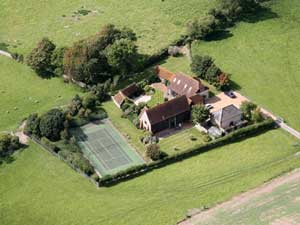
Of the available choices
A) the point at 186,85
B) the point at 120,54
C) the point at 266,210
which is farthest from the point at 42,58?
the point at 266,210

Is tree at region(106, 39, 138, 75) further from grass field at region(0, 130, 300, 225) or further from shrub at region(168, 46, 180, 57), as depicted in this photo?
grass field at region(0, 130, 300, 225)

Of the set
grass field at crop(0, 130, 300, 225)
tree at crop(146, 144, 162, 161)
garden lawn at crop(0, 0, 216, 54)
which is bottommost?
grass field at crop(0, 130, 300, 225)

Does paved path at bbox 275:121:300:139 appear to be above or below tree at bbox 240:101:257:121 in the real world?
below

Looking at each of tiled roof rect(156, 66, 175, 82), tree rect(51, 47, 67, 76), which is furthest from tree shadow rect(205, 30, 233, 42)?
tree rect(51, 47, 67, 76)

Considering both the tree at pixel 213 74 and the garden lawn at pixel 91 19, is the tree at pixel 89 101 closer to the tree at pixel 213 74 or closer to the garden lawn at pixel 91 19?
the garden lawn at pixel 91 19

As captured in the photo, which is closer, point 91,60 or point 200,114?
point 200,114

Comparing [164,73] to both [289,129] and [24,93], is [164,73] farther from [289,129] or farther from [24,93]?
[24,93]

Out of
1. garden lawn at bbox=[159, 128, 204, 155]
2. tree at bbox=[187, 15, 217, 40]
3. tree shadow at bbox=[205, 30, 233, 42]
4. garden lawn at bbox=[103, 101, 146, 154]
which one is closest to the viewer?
garden lawn at bbox=[159, 128, 204, 155]
